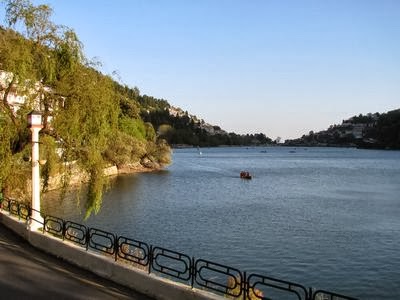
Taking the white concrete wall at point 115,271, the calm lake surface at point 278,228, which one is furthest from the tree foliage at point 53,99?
the calm lake surface at point 278,228

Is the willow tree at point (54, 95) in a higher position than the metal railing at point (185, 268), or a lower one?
higher

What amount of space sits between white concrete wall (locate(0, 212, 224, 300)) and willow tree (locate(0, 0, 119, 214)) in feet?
13.1

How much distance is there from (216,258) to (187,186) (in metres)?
47.3

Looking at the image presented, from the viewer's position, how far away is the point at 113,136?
21703 mm

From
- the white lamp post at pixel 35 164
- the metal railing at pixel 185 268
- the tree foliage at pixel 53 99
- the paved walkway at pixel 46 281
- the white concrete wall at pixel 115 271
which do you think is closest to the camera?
the metal railing at pixel 185 268

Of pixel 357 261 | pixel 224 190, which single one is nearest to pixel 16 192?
pixel 357 261

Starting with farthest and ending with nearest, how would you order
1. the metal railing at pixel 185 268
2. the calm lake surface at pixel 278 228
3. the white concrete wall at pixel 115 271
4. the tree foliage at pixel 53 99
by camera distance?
the calm lake surface at pixel 278 228
the tree foliage at pixel 53 99
the white concrete wall at pixel 115 271
the metal railing at pixel 185 268

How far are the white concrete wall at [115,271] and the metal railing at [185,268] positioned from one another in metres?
0.29

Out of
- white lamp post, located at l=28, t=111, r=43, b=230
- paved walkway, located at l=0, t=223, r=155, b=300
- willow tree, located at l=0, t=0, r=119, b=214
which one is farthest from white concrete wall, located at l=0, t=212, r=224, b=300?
willow tree, located at l=0, t=0, r=119, b=214

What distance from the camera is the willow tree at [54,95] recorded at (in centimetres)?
1856

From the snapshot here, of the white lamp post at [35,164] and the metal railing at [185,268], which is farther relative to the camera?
the white lamp post at [35,164]

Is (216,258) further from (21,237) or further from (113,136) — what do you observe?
(21,237)

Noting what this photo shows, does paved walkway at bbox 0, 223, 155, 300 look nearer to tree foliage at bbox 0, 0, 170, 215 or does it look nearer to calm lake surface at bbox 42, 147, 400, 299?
tree foliage at bbox 0, 0, 170, 215

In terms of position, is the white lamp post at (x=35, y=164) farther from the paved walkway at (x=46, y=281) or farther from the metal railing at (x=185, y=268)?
the paved walkway at (x=46, y=281)
